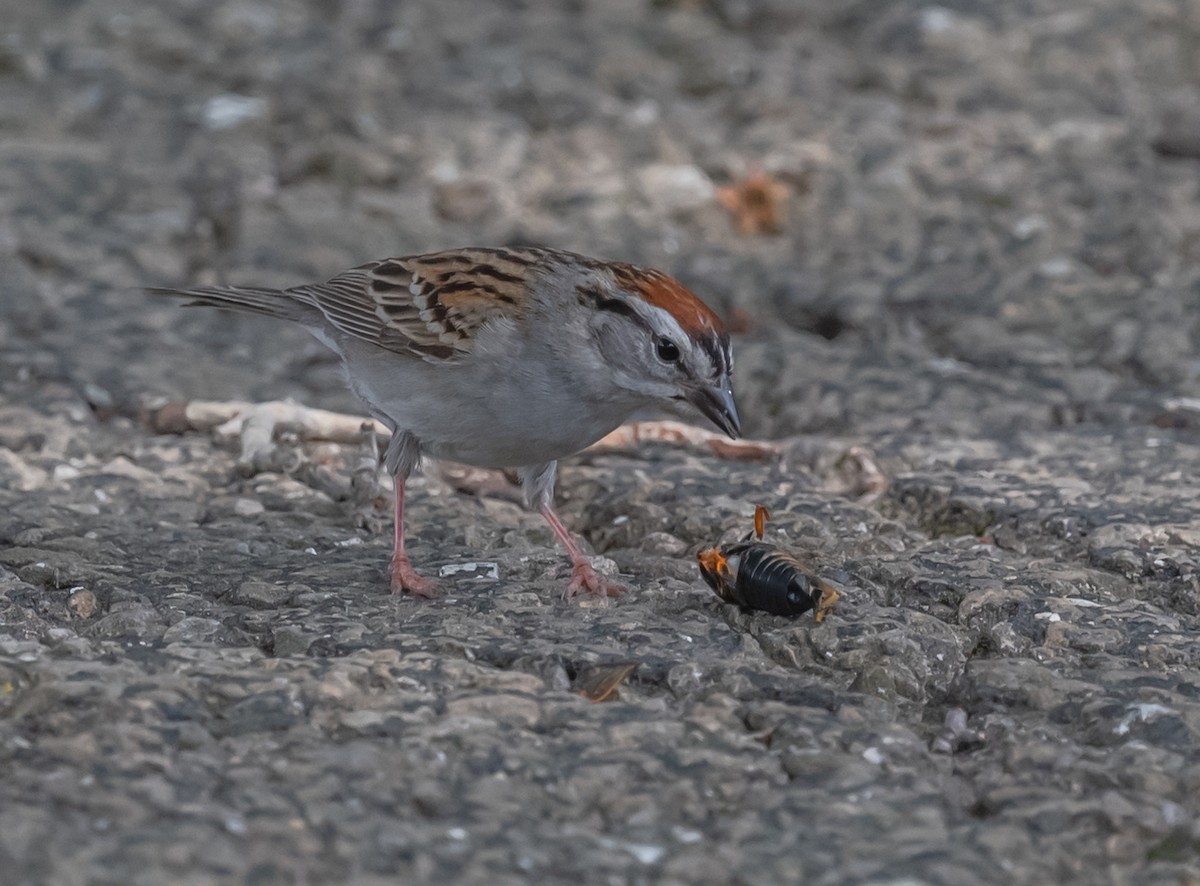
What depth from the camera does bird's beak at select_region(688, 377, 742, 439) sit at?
401cm

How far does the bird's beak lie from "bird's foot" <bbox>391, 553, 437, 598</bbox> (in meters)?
0.84

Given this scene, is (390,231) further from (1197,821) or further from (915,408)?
(1197,821)

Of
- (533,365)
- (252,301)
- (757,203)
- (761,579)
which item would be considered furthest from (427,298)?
(757,203)

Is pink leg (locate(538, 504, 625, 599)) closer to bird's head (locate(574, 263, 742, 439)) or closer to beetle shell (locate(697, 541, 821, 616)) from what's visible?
beetle shell (locate(697, 541, 821, 616))

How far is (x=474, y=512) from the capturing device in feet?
15.0

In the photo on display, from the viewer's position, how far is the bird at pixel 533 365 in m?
4.01

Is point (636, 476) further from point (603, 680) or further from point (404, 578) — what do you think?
point (603, 680)

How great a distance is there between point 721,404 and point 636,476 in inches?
28.6

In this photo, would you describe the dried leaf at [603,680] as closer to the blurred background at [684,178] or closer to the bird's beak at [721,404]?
the bird's beak at [721,404]

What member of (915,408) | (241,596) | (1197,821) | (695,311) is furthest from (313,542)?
(1197,821)

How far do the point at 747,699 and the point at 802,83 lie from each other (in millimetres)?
4352

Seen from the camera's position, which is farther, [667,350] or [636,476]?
[636,476]

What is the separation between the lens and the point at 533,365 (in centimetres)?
413

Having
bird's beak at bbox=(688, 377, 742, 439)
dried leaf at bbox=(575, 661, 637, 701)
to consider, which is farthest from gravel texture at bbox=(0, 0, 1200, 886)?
bird's beak at bbox=(688, 377, 742, 439)
